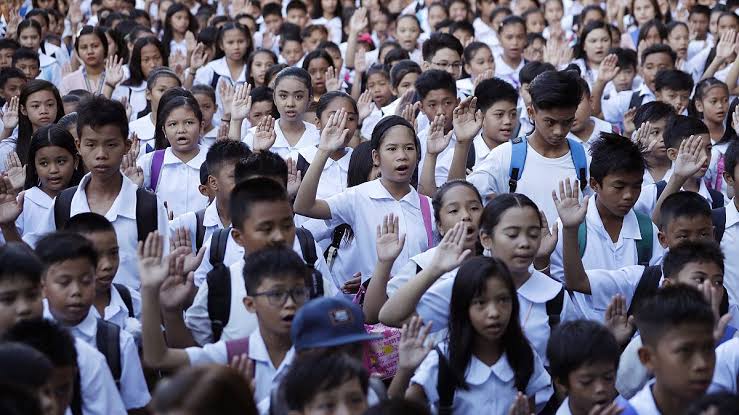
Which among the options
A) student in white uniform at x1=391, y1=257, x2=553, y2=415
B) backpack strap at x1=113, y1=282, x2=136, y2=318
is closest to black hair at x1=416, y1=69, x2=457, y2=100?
backpack strap at x1=113, y1=282, x2=136, y2=318

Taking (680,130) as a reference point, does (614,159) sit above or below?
below

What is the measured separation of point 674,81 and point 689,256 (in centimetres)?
404

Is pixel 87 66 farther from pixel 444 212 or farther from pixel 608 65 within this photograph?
pixel 444 212

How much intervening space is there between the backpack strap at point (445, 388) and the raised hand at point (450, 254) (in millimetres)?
477

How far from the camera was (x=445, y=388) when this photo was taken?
385 cm

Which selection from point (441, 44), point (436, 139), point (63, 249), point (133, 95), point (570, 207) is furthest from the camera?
point (133, 95)

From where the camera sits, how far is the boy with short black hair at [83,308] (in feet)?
12.6

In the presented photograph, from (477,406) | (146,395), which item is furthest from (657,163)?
(146,395)

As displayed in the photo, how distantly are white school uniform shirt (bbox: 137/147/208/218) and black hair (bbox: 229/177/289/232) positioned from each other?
5.73 ft

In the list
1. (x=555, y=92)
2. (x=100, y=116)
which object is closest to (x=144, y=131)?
(x=100, y=116)

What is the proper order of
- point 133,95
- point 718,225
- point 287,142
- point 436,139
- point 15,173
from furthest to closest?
point 133,95 → point 287,142 → point 436,139 → point 15,173 → point 718,225

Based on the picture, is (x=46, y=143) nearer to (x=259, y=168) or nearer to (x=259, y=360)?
(x=259, y=168)

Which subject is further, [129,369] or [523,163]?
[523,163]

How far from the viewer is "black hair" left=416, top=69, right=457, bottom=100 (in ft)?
23.6
